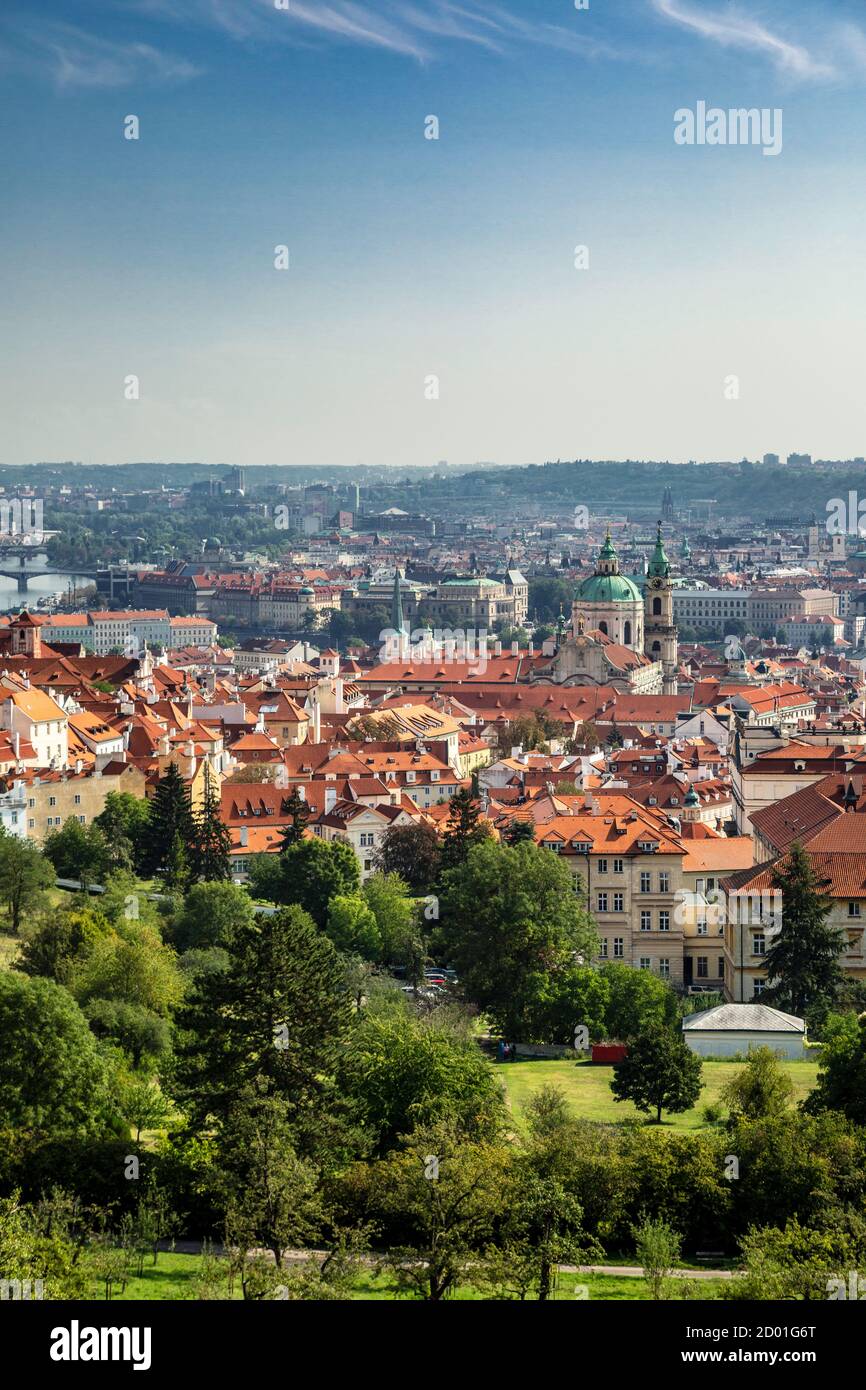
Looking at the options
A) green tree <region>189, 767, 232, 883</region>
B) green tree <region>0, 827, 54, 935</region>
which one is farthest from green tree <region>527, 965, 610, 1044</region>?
green tree <region>189, 767, 232, 883</region>

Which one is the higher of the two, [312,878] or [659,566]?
[659,566]

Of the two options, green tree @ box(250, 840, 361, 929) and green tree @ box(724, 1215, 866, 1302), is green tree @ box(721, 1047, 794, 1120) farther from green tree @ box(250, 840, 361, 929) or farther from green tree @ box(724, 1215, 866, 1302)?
green tree @ box(250, 840, 361, 929)

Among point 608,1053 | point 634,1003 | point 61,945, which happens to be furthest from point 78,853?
point 608,1053

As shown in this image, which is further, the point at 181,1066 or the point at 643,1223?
the point at 181,1066

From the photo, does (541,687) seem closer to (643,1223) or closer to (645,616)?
(645,616)

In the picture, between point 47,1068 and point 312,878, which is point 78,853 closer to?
point 312,878

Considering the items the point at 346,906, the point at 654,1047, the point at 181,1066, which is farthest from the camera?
the point at 346,906
